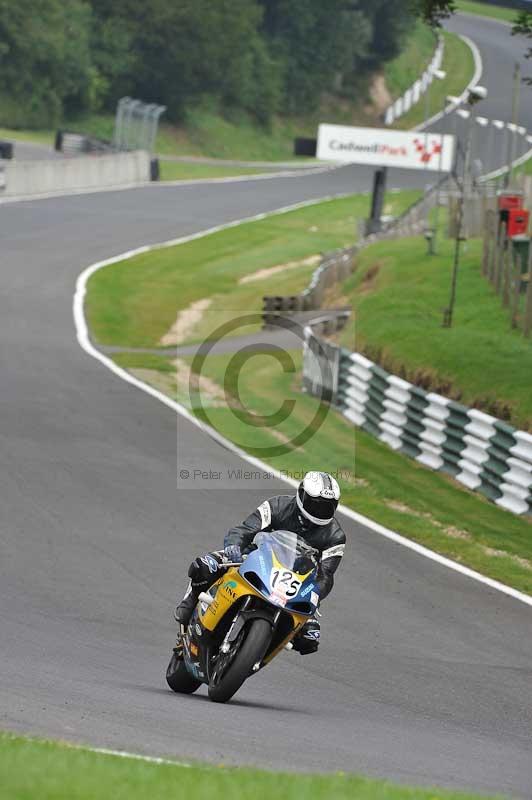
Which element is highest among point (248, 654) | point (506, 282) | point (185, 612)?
point (248, 654)

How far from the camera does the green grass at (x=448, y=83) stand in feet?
321

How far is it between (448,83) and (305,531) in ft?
313

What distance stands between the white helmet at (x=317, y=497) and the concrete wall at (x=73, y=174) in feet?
143

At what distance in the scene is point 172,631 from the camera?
41.2 feet

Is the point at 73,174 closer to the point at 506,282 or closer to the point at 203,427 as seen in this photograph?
the point at 506,282

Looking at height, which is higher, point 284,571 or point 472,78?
point 284,571

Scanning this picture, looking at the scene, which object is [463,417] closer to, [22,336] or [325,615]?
[325,615]

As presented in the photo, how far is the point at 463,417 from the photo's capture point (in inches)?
822

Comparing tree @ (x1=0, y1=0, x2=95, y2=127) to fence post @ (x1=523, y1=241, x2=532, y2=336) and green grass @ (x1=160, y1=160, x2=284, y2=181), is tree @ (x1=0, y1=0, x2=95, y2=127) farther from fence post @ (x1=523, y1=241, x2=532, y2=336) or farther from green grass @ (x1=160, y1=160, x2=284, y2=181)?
fence post @ (x1=523, y1=241, x2=532, y2=336)

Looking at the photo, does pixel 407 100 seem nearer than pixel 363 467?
No

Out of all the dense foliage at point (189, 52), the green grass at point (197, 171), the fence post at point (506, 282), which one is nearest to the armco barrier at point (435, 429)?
the fence post at point (506, 282)

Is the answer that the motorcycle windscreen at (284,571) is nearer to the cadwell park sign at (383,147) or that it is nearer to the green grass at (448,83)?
the cadwell park sign at (383,147)

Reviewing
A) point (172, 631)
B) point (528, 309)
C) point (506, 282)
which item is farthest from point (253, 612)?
point (506, 282)

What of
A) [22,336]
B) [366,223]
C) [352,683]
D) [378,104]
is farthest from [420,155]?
[378,104]
